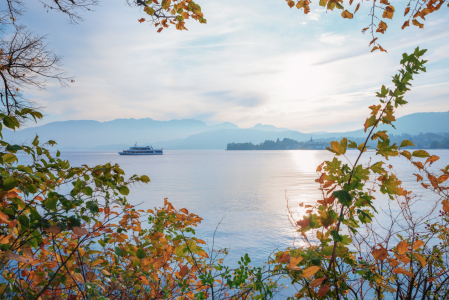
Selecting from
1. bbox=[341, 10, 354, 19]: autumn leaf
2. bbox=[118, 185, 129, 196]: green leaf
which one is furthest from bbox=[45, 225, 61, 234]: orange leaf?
bbox=[341, 10, 354, 19]: autumn leaf

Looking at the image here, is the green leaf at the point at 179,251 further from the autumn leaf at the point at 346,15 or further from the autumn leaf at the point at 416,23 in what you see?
the autumn leaf at the point at 416,23

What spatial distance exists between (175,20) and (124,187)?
2450 mm

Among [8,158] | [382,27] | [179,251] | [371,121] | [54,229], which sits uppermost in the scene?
[382,27]

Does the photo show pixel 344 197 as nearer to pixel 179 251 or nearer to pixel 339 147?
pixel 339 147

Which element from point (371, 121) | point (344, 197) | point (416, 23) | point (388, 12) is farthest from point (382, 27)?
point (344, 197)

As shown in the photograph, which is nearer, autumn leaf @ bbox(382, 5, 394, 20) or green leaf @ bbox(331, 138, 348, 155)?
green leaf @ bbox(331, 138, 348, 155)

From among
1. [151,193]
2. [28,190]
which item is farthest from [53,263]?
[151,193]

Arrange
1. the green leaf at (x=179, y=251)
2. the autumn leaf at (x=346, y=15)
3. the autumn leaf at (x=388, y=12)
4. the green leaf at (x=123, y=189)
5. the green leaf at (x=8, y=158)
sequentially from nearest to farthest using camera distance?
the green leaf at (x=8, y=158), the green leaf at (x=123, y=189), the green leaf at (x=179, y=251), the autumn leaf at (x=388, y=12), the autumn leaf at (x=346, y=15)

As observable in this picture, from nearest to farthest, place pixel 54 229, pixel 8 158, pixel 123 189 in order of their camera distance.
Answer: pixel 54 229 < pixel 8 158 < pixel 123 189

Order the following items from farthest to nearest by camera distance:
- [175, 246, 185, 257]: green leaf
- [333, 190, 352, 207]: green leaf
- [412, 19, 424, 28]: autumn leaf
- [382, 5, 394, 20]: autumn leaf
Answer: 1. [412, 19, 424, 28]: autumn leaf
2. [382, 5, 394, 20]: autumn leaf
3. [175, 246, 185, 257]: green leaf
4. [333, 190, 352, 207]: green leaf

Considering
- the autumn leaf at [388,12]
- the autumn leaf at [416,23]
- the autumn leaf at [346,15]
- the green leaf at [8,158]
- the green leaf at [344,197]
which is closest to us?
the green leaf at [344,197]

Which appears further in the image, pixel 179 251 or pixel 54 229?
pixel 179 251

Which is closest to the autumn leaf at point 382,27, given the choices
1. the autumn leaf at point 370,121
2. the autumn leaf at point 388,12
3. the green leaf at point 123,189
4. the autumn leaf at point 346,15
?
the autumn leaf at point 388,12

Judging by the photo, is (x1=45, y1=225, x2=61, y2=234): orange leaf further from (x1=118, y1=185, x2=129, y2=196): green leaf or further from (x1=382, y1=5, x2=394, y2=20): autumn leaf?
(x1=382, y1=5, x2=394, y2=20): autumn leaf
